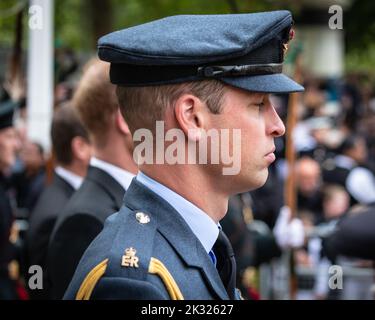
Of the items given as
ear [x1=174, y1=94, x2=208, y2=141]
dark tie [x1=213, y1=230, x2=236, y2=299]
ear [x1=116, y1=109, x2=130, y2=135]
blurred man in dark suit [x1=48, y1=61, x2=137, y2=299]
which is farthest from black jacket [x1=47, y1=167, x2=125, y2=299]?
ear [x1=174, y1=94, x2=208, y2=141]

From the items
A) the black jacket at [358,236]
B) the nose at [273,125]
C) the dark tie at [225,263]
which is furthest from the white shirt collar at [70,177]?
the nose at [273,125]

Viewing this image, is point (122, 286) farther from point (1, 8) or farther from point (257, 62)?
point (1, 8)

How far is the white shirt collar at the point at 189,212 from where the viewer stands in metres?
2.28

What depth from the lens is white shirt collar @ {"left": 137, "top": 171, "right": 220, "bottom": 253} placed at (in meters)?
2.28

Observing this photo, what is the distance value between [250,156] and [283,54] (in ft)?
0.97

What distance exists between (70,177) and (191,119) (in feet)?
8.48

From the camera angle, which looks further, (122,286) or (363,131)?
(363,131)

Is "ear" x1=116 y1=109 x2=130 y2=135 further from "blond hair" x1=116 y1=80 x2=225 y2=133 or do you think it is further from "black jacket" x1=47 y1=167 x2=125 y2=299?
"blond hair" x1=116 y1=80 x2=225 y2=133

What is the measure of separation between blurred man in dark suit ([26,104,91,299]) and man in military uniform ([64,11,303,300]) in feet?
6.67

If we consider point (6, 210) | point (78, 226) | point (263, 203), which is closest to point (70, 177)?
point (6, 210)

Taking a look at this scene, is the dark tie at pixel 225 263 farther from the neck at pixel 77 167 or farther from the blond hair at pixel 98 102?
the neck at pixel 77 167

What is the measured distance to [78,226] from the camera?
330 centimetres

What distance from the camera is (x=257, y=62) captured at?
230 cm
